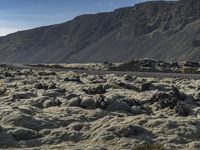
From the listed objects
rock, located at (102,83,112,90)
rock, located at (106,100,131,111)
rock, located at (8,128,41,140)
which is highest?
rock, located at (102,83,112,90)

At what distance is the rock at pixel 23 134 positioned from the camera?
28.3 meters

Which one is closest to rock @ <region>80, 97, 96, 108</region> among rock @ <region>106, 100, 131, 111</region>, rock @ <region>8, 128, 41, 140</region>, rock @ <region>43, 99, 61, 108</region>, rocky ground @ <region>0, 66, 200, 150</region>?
rocky ground @ <region>0, 66, 200, 150</region>

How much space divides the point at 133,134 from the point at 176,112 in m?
7.42

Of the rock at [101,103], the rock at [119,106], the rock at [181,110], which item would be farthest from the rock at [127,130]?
the rock at [101,103]

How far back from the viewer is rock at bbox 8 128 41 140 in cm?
2831

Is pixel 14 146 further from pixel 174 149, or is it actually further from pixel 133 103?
pixel 133 103

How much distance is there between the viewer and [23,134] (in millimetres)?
28438

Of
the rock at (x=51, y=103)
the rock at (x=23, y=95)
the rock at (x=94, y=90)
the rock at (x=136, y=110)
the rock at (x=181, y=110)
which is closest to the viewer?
the rock at (x=181, y=110)

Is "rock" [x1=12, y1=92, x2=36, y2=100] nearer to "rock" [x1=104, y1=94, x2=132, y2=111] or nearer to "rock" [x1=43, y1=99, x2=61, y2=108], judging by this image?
"rock" [x1=43, y1=99, x2=61, y2=108]

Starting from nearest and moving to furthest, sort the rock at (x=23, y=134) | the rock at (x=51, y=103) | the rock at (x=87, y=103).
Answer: the rock at (x=23, y=134)
the rock at (x=87, y=103)
the rock at (x=51, y=103)

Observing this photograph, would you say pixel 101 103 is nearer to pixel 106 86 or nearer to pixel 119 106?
pixel 119 106

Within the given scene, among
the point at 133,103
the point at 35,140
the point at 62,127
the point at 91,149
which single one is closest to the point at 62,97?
the point at 133,103

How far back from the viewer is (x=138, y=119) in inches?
1218

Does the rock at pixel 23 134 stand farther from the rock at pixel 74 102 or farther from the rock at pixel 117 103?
the rock at pixel 117 103
